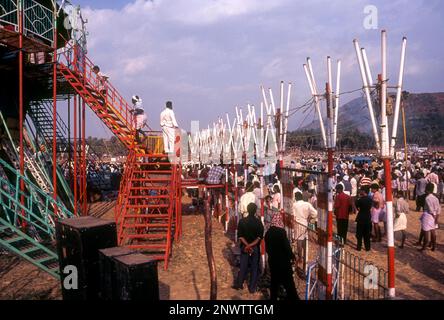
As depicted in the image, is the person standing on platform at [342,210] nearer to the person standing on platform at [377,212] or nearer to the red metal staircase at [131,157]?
the person standing on platform at [377,212]

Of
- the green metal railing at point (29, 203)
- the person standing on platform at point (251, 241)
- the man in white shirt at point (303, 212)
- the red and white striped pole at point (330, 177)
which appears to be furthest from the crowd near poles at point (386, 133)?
the green metal railing at point (29, 203)

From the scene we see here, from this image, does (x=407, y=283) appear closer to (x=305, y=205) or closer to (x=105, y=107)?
(x=305, y=205)

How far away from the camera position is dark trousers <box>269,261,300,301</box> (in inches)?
263

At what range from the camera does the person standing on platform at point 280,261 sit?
673 centimetres

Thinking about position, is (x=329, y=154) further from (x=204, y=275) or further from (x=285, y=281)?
(x=204, y=275)

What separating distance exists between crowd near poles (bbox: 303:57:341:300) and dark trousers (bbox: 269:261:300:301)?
544mm

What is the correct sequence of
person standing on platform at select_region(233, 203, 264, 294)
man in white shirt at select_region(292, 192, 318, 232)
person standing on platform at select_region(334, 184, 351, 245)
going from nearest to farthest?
person standing on platform at select_region(233, 203, 264, 294)
man in white shirt at select_region(292, 192, 318, 232)
person standing on platform at select_region(334, 184, 351, 245)

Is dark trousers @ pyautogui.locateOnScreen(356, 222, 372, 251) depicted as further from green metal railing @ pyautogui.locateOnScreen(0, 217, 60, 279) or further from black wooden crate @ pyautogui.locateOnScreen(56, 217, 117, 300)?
green metal railing @ pyautogui.locateOnScreen(0, 217, 60, 279)

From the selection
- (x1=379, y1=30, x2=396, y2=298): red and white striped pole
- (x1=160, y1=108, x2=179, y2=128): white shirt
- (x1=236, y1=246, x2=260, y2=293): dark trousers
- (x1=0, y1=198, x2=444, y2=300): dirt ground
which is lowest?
(x1=0, y1=198, x2=444, y2=300): dirt ground

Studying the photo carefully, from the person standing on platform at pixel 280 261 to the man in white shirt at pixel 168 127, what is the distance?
649cm

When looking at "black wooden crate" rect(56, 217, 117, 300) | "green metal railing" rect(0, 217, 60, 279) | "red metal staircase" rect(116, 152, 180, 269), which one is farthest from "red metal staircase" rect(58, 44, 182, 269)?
"black wooden crate" rect(56, 217, 117, 300)

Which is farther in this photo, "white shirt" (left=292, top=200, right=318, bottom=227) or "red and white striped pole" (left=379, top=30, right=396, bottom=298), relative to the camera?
"white shirt" (left=292, top=200, right=318, bottom=227)

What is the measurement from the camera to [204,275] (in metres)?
9.34
